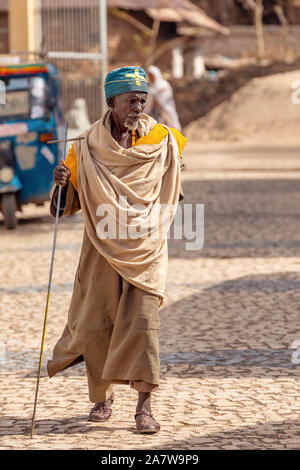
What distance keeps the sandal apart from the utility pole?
1900cm

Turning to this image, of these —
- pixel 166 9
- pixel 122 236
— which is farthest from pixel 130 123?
pixel 166 9

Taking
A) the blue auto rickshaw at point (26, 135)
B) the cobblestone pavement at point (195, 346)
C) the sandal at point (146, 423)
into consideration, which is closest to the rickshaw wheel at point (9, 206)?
the blue auto rickshaw at point (26, 135)

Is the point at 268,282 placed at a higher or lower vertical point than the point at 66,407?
lower

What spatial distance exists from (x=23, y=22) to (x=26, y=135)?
1044cm

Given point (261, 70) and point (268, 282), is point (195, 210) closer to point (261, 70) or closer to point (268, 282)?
point (268, 282)

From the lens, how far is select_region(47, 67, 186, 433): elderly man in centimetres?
504

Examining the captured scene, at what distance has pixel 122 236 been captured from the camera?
509cm

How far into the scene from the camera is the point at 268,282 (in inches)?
373

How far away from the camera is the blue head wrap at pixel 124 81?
506 centimetres

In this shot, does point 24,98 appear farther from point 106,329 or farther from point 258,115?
point 258,115

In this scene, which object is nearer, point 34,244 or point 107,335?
point 107,335

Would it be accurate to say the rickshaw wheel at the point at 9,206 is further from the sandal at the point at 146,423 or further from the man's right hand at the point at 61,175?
the sandal at the point at 146,423
